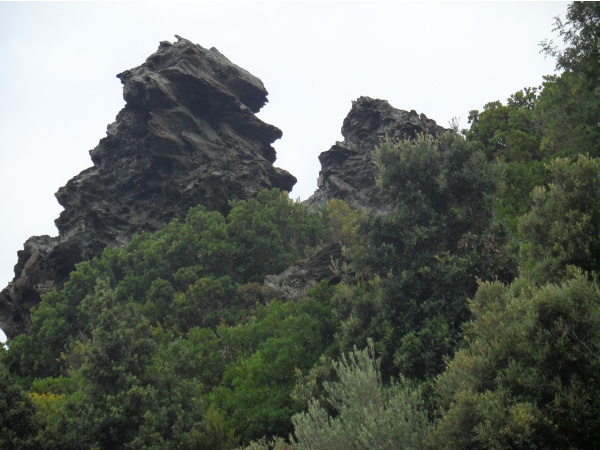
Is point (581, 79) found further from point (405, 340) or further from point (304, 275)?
point (304, 275)

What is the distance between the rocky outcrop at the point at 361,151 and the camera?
4667 cm

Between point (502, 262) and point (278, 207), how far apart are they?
23148 millimetres

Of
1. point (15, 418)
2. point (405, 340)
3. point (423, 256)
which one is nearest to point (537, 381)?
point (405, 340)

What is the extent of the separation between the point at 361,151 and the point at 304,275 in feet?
77.1

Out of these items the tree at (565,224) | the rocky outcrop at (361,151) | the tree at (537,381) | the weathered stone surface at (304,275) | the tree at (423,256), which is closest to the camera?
the tree at (537,381)

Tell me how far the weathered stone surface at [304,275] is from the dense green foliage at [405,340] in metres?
0.97

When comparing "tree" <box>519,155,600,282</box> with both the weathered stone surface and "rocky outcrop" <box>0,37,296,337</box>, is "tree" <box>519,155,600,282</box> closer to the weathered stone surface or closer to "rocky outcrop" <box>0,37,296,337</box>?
the weathered stone surface

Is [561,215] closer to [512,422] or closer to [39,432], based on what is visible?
[512,422]

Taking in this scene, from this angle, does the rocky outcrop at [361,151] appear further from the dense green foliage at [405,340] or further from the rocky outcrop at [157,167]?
the dense green foliage at [405,340]

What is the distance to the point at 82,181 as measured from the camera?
48.6 m

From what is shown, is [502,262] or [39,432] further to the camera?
[502,262]

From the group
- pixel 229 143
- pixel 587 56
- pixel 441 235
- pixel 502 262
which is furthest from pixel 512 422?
pixel 229 143

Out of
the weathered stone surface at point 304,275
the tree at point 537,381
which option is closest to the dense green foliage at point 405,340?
the tree at point 537,381

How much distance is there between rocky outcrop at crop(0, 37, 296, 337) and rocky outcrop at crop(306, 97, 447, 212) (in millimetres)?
5193
